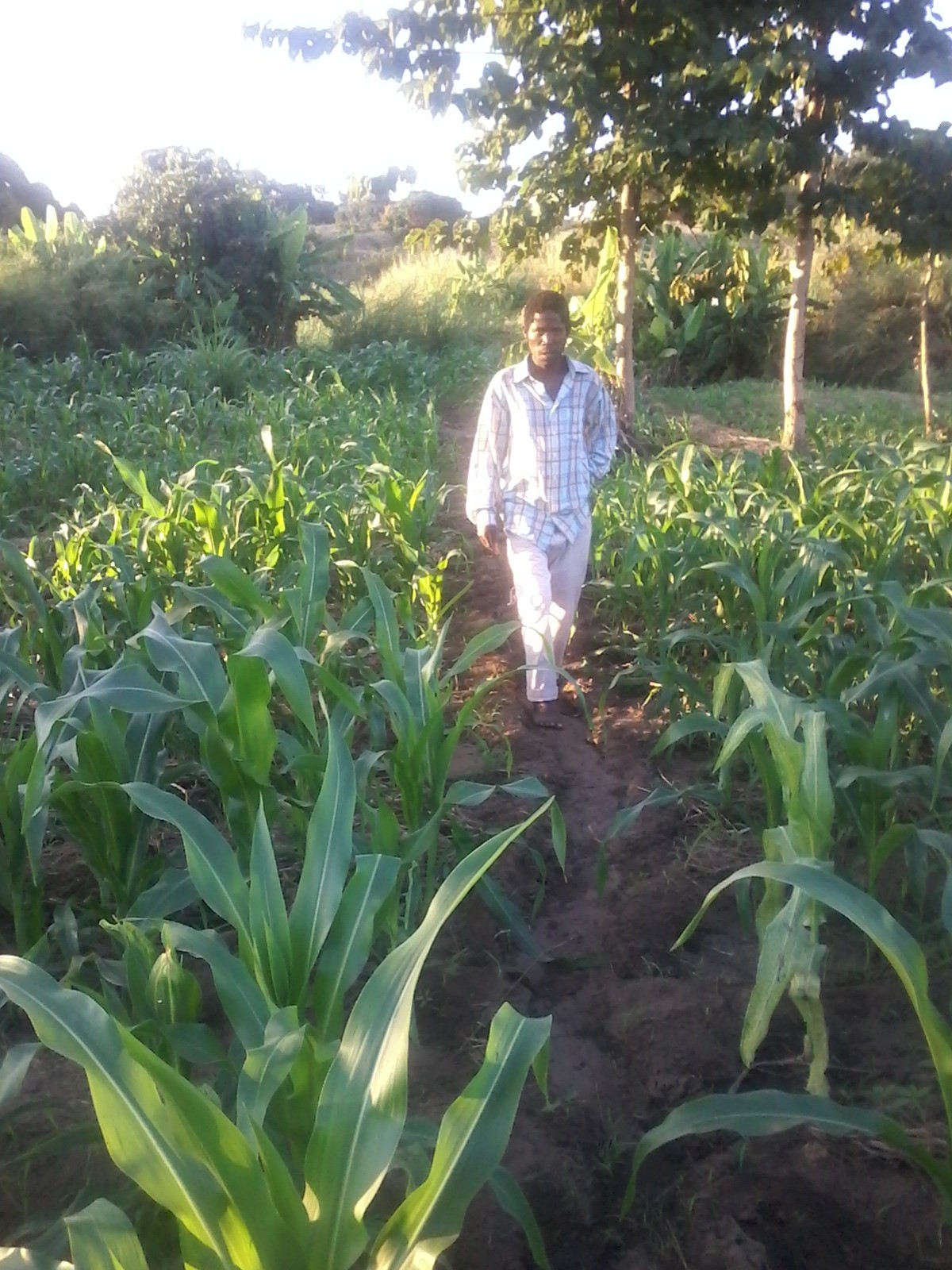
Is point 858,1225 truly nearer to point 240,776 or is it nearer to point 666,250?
point 240,776

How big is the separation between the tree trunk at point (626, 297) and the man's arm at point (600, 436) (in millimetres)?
3743

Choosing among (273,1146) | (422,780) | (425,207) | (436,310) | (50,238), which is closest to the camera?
(273,1146)

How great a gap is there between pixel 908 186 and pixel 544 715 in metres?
4.61

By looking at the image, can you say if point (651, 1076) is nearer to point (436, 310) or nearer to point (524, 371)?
point (524, 371)

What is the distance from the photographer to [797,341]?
6.69m

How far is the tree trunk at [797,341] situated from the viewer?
667 cm

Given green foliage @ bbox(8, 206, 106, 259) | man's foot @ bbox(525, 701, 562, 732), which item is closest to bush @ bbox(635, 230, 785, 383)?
green foliage @ bbox(8, 206, 106, 259)

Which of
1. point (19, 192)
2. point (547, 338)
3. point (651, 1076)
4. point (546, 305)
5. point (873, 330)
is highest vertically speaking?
point (19, 192)

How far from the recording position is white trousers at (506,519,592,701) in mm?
3414

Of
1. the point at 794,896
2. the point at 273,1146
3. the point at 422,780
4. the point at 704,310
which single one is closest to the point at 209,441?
the point at 422,780

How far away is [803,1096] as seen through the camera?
137 centimetres

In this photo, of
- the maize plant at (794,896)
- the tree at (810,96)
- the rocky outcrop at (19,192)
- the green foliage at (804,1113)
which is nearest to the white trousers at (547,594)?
the maize plant at (794,896)

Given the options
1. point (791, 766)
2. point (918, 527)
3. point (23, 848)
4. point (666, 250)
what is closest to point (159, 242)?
point (666, 250)

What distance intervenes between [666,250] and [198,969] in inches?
437
